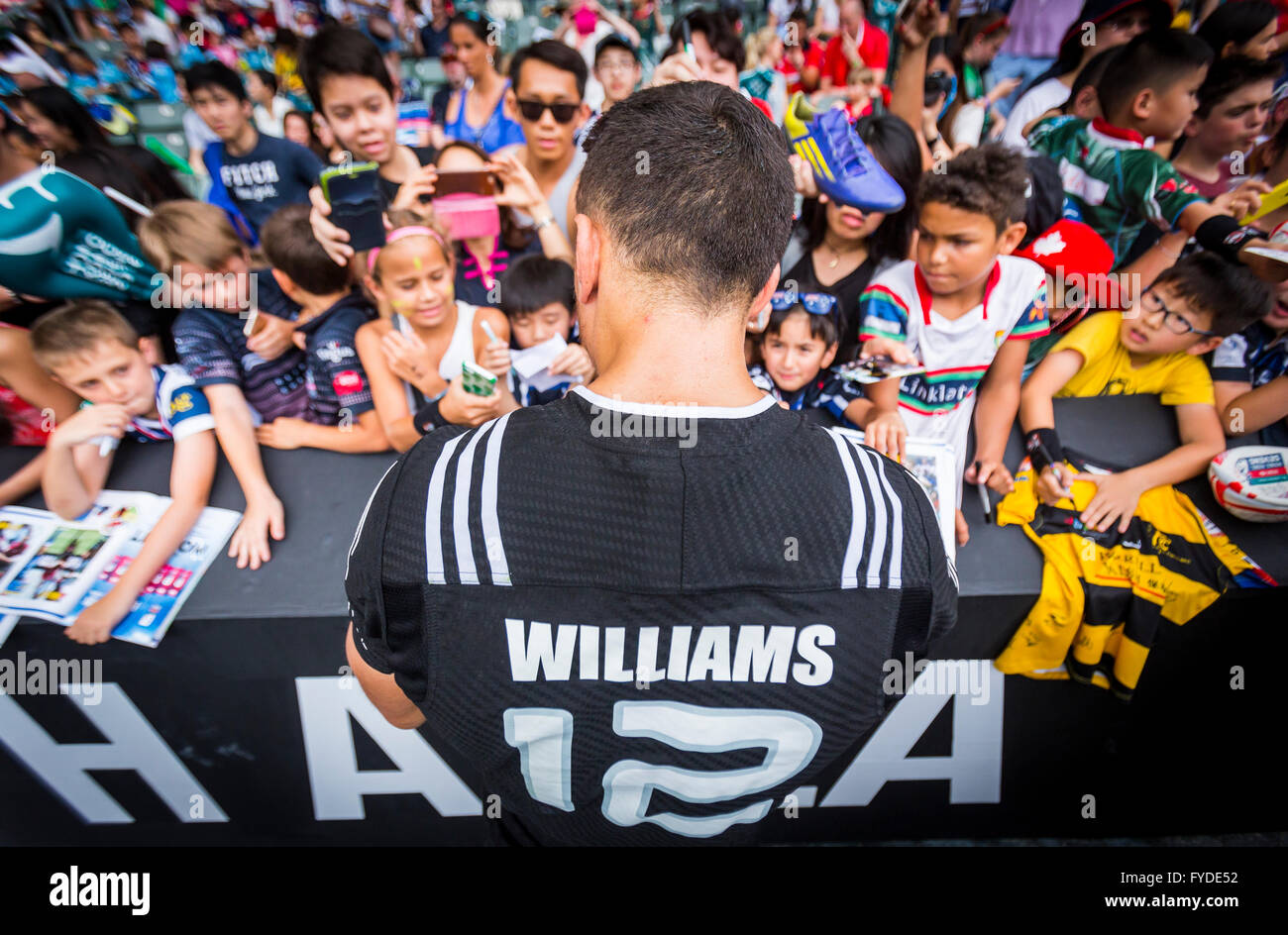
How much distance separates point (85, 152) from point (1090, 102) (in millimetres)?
4605

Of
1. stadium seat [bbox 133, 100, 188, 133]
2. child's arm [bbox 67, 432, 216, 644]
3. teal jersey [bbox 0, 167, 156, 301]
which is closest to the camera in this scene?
child's arm [bbox 67, 432, 216, 644]

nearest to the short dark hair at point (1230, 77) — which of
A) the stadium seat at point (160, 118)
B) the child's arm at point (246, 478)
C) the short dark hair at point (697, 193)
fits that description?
the short dark hair at point (697, 193)

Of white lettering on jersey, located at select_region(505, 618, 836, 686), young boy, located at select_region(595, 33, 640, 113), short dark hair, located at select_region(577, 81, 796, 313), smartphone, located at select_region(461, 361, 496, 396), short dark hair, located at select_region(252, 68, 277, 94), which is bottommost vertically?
white lettering on jersey, located at select_region(505, 618, 836, 686)

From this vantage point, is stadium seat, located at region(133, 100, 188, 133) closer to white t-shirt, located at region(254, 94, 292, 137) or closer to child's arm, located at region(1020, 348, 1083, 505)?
white t-shirt, located at region(254, 94, 292, 137)

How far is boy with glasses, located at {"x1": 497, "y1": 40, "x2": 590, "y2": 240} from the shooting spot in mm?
2652

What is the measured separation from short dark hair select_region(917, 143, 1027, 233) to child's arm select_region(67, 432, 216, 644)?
242cm

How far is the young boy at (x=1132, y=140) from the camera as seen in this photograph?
2.35m

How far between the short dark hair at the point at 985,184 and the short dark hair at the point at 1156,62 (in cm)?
102

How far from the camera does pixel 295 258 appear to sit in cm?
225

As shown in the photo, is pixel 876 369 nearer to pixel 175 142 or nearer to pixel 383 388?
pixel 383 388

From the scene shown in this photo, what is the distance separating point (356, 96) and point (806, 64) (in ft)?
13.7

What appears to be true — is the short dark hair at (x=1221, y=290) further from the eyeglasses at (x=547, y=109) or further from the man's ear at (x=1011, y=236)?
the eyeglasses at (x=547, y=109)

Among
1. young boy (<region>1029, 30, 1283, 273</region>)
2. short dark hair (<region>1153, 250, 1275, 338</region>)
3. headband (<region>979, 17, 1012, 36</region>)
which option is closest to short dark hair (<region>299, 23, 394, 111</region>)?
young boy (<region>1029, 30, 1283, 273</region>)

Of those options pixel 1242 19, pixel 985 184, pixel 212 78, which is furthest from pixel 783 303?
pixel 1242 19
